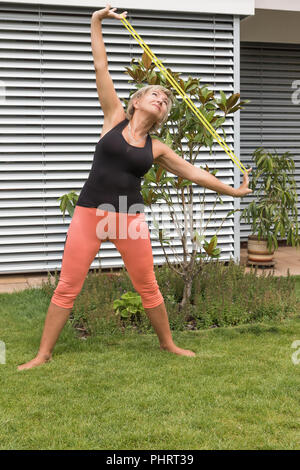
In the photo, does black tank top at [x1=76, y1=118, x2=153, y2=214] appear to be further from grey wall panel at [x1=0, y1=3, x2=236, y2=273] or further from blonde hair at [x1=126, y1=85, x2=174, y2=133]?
grey wall panel at [x1=0, y1=3, x2=236, y2=273]

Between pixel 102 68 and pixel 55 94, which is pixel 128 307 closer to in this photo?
pixel 102 68

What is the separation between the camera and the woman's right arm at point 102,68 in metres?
3.21

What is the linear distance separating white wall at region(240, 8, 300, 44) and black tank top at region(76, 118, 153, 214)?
176 inches

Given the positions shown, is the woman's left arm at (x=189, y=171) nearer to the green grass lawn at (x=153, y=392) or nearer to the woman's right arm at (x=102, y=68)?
the woman's right arm at (x=102, y=68)

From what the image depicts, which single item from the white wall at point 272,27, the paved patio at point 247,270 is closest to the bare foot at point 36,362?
the paved patio at point 247,270

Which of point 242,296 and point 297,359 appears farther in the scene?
point 242,296

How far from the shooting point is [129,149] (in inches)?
132

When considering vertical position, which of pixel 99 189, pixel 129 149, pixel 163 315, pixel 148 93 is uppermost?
pixel 148 93

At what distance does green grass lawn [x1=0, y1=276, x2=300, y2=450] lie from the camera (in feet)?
8.38

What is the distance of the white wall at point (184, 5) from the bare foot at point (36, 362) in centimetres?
415

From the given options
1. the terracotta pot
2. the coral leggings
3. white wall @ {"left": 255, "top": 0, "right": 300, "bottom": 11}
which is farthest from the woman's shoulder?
white wall @ {"left": 255, "top": 0, "right": 300, "bottom": 11}
